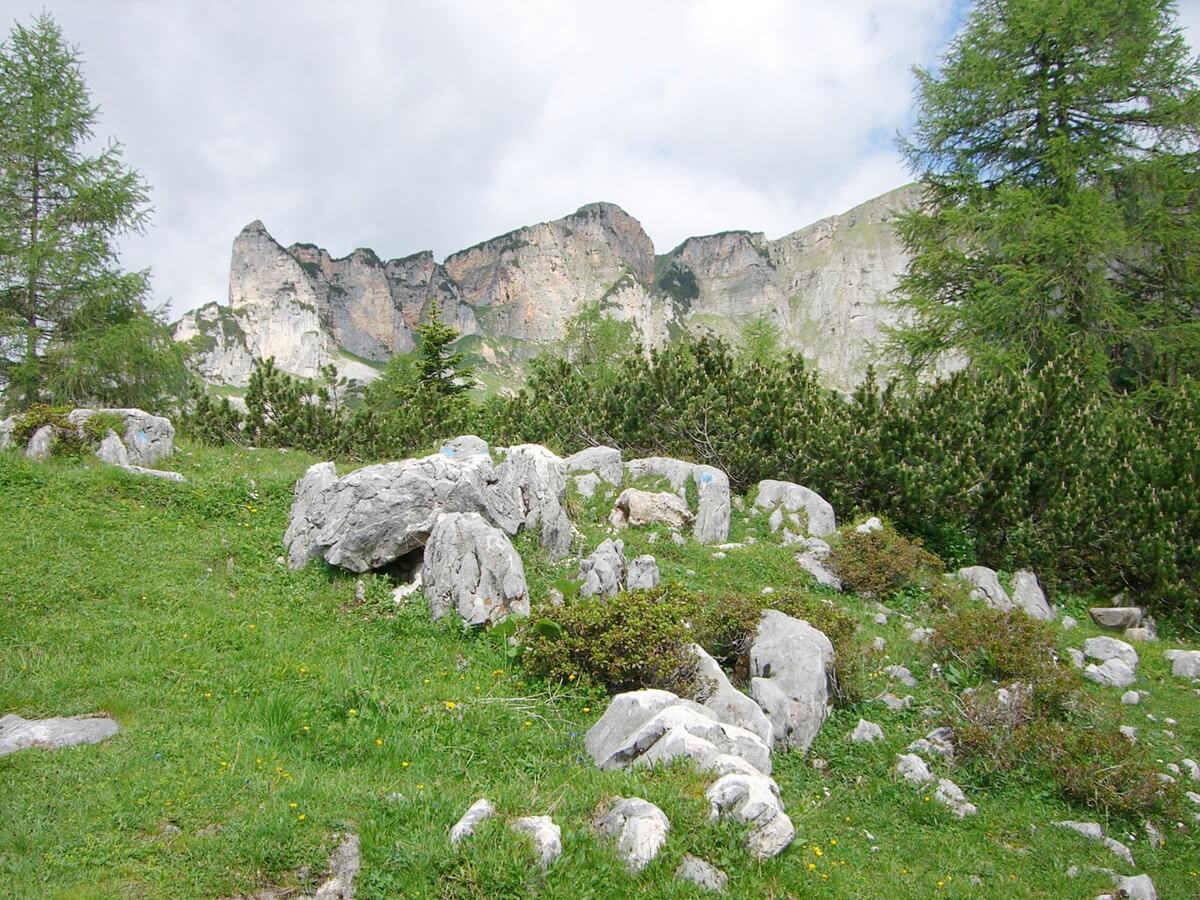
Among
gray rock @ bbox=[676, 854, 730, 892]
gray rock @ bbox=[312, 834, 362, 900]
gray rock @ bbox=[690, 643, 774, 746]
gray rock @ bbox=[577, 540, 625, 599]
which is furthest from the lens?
gray rock @ bbox=[577, 540, 625, 599]

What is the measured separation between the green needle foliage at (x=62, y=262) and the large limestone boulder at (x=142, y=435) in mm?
5407

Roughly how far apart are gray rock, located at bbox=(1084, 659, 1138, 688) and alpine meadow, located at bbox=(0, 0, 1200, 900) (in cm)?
8

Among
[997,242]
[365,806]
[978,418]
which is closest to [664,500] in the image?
[978,418]

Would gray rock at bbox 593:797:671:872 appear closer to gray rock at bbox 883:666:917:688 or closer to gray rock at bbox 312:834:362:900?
gray rock at bbox 312:834:362:900

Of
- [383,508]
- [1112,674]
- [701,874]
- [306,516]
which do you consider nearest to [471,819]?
[701,874]

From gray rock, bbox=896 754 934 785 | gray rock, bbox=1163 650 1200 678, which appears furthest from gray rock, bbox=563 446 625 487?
gray rock, bbox=1163 650 1200 678

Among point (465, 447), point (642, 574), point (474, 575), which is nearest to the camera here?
point (474, 575)

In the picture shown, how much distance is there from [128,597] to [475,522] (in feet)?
14.5

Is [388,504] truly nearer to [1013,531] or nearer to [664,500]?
[664,500]

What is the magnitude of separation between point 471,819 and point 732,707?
352cm

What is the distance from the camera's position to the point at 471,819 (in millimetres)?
5180

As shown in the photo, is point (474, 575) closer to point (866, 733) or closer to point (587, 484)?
point (866, 733)

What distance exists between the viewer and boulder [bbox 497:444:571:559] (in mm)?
12648

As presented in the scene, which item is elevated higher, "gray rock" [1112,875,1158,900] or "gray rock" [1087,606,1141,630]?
"gray rock" [1112,875,1158,900]
